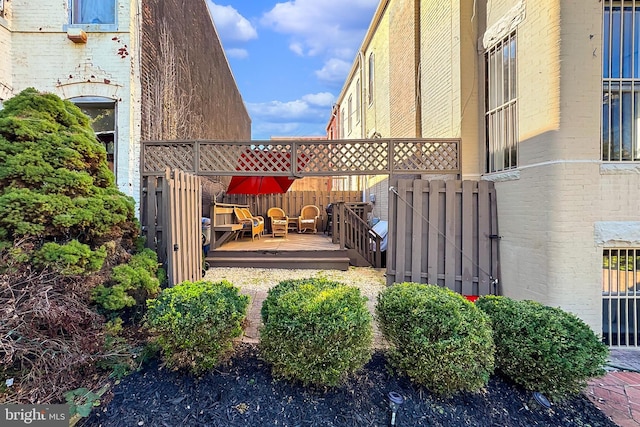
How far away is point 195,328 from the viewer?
2596 millimetres

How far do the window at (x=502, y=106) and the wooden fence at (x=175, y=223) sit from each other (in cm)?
543

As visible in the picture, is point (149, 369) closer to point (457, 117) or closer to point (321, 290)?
point (321, 290)

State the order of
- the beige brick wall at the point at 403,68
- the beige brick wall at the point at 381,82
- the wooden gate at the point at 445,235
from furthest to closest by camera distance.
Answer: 1. the beige brick wall at the point at 381,82
2. the beige brick wall at the point at 403,68
3. the wooden gate at the point at 445,235

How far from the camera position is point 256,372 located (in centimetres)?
282

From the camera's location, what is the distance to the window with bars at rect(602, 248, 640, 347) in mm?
4160

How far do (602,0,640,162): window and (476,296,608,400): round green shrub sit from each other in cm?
275

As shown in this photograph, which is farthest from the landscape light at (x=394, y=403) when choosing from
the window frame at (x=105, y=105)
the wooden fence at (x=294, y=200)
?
the wooden fence at (x=294, y=200)

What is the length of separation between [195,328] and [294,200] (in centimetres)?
1210

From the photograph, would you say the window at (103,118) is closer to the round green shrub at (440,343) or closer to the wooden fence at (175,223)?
the wooden fence at (175,223)

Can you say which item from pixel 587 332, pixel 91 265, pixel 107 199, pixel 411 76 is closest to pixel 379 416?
pixel 587 332

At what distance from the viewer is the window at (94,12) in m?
5.87

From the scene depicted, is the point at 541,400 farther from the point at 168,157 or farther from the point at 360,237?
the point at 168,157

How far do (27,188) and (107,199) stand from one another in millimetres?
673


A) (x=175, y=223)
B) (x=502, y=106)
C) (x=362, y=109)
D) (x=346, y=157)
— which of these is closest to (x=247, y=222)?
(x=346, y=157)
